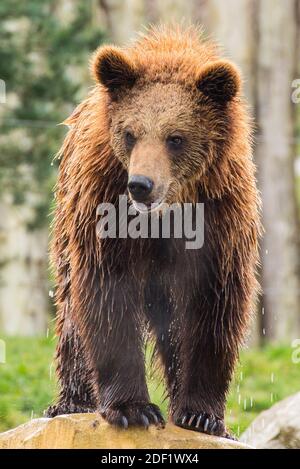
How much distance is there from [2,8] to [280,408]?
7.25 metres

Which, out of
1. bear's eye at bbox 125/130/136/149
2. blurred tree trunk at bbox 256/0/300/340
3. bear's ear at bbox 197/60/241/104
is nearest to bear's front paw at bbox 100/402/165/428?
bear's eye at bbox 125/130/136/149

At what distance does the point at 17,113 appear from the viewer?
14.2 m

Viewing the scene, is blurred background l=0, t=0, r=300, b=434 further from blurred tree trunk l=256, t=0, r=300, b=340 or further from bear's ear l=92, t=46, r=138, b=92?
bear's ear l=92, t=46, r=138, b=92

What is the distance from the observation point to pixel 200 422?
6.17 meters

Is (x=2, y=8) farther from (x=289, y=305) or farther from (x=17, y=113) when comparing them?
(x=289, y=305)

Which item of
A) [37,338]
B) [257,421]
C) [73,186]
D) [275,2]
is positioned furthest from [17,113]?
[73,186]

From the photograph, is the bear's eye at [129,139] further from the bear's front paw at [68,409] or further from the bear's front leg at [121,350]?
the bear's front paw at [68,409]

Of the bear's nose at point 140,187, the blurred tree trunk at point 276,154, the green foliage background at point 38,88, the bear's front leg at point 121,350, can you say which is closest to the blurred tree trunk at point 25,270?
the green foliage background at point 38,88

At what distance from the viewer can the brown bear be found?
580 centimetres

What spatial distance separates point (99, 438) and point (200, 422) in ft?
2.10

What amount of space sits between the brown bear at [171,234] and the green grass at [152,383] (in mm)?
1030

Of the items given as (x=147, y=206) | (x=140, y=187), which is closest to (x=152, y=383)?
(x=147, y=206)

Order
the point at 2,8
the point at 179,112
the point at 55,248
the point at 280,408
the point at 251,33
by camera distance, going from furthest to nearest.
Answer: the point at 251,33 → the point at 2,8 → the point at 280,408 → the point at 55,248 → the point at 179,112

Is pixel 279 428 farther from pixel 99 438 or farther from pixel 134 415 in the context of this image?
pixel 99 438
